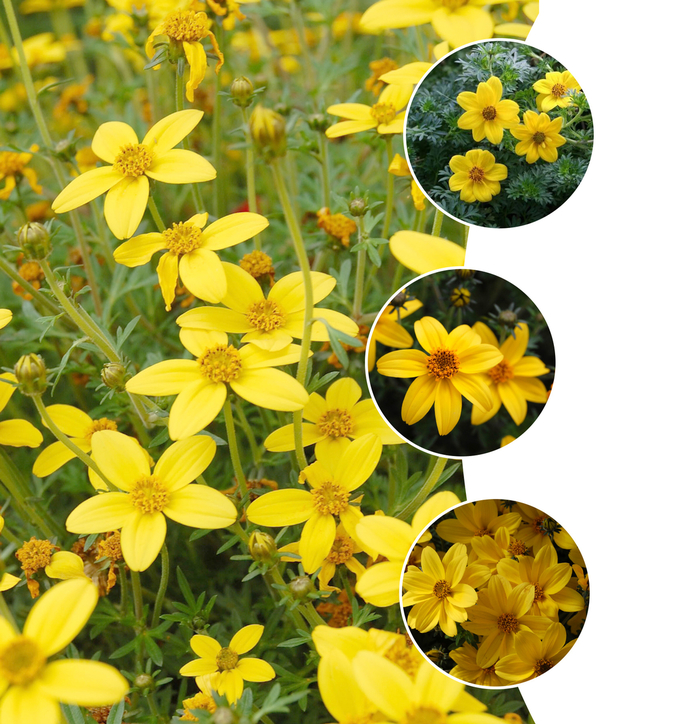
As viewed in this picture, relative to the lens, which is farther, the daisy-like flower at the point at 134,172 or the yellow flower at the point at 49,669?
the daisy-like flower at the point at 134,172

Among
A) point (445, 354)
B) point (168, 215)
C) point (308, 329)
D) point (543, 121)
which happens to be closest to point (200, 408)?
point (308, 329)

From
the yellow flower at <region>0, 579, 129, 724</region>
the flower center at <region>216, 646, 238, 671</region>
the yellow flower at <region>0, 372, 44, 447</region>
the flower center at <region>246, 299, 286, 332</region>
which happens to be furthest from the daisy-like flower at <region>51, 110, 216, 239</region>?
the flower center at <region>216, 646, 238, 671</region>

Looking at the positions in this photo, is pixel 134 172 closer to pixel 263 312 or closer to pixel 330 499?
pixel 263 312

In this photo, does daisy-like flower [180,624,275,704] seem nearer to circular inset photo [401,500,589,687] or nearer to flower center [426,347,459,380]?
circular inset photo [401,500,589,687]

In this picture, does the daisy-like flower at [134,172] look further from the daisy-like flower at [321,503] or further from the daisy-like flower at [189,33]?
the daisy-like flower at [321,503]

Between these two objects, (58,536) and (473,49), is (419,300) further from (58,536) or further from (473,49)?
(58,536)

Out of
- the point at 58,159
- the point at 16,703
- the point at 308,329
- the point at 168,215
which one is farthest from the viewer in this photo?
the point at 168,215

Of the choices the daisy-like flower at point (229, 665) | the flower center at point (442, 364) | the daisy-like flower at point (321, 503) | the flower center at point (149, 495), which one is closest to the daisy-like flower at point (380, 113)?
the flower center at point (442, 364)
